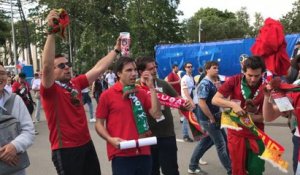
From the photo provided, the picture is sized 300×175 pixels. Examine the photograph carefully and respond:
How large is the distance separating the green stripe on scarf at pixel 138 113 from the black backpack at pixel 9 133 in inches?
39.9

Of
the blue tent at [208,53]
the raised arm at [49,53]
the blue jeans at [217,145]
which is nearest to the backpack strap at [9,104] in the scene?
the raised arm at [49,53]

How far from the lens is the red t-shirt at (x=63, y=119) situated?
3859 mm

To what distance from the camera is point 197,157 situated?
647cm

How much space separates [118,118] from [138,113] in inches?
7.4

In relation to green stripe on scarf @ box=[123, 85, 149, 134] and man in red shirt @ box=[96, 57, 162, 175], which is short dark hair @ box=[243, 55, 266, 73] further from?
green stripe on scarf @ box=[123, 85, 149, 134]

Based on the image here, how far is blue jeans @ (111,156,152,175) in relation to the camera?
3742mm

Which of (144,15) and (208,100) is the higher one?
(144,15)

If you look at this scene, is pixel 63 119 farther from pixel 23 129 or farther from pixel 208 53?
pixel 208 53

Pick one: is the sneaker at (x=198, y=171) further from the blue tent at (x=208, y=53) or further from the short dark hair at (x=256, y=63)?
the blue tent at (x=208, y=53)

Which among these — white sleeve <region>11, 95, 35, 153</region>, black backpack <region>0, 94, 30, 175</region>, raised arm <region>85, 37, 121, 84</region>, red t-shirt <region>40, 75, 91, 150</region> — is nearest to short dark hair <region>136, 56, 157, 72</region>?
raised arm <region>85, 37, 121, 84</region>

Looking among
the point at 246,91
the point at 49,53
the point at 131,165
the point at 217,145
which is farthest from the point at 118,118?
the point at 217,145

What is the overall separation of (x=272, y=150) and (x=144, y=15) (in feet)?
98.3

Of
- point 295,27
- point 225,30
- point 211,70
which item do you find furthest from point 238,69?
point 225,30

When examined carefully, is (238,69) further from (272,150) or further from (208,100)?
(272,150)
